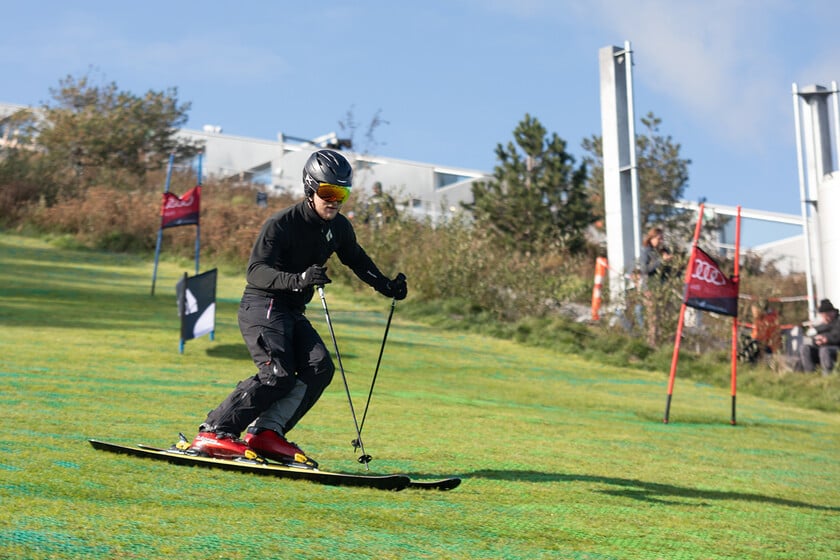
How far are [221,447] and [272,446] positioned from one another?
0.98 ft

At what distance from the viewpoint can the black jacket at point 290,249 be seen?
19.9 feet

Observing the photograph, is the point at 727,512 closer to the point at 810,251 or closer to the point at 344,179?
the point at 344,179

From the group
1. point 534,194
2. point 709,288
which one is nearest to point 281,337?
point 709,288

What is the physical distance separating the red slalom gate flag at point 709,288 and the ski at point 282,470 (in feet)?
20.8

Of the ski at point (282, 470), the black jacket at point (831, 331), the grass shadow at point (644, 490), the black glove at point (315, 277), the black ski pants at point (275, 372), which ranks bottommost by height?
the grass shadow at point (644, 490)

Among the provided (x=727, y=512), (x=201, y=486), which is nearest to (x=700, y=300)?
(x=727, y=512)

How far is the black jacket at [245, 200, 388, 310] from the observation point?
605 centimetres

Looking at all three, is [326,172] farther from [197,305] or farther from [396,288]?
[197,305]

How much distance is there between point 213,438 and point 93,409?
2.48m

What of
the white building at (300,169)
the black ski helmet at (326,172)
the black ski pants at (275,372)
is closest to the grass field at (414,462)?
the black ski pants at (275,372)

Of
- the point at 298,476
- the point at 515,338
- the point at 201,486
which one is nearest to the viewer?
the point at 201,486

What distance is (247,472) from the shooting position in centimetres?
597

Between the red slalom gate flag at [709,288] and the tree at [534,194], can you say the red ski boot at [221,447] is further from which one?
the tree at [534,194]

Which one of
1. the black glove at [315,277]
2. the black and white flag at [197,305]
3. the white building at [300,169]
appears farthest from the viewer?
the white building at [300,169]
